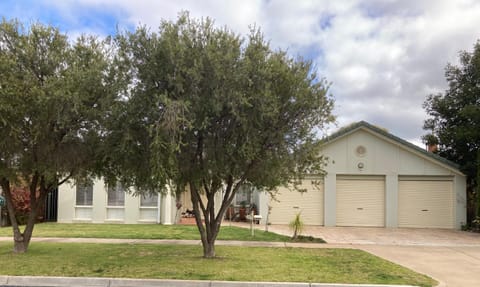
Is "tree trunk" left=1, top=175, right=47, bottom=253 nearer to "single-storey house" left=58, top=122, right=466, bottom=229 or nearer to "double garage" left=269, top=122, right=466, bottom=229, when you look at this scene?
"single-storey house" left=58, top=122, right=466, bottom=229

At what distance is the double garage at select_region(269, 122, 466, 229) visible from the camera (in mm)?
21625

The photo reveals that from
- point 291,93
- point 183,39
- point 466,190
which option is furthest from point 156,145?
point 466,190

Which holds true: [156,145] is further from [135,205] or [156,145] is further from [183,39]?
[135,205]

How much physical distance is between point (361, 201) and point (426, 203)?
318 cm

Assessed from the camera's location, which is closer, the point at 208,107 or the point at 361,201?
the point at 208,107

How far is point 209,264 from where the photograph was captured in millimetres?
10195

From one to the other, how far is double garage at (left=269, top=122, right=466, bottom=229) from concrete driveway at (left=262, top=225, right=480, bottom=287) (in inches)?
40.2

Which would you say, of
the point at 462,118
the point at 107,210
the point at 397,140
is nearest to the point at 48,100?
the point at 107,210

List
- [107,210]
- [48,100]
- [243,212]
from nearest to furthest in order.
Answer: [48,100] < [107,210] < [243,212]

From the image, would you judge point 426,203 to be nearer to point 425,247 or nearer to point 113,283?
point 425,247

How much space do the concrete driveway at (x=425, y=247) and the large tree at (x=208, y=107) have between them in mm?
4348

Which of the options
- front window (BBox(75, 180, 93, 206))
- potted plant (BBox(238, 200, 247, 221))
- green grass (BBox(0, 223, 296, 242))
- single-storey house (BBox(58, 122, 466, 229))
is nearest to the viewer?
green grass (BBox(0, 223, 296, 242))

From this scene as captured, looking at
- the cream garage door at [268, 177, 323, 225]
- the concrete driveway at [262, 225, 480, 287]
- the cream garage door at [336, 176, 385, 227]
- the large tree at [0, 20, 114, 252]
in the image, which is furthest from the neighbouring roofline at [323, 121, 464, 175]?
the large tree at [0, 20, 114, 252]

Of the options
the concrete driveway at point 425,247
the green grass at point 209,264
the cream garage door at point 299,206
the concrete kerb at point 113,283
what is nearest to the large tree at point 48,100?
the green grass at point 209,264
